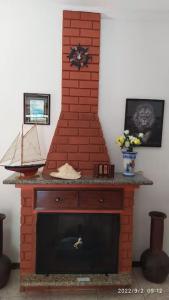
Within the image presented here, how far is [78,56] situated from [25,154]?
1.04 m

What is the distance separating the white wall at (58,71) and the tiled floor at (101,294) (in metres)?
0.40

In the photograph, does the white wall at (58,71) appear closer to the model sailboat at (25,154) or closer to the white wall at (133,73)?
the white wall at (133,73)

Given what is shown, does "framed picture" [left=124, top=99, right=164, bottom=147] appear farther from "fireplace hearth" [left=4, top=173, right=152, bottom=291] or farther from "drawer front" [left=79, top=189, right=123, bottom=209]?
"drawer front" [left=79, top=189, right=123, bottom=209]

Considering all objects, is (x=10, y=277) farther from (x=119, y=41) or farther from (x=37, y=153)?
(x=119, y=41)

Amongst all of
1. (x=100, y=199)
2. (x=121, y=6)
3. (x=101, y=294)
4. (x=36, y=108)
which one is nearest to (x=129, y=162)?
(x=100, y=199)

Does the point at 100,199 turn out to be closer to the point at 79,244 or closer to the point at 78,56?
the point at 79,244

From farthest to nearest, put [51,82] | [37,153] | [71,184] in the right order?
1. [51,82]
2. [37,153]
3. [71,184]

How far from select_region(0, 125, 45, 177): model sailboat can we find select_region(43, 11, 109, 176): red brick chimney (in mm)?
194

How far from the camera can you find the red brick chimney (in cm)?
234

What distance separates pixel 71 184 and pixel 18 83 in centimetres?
109

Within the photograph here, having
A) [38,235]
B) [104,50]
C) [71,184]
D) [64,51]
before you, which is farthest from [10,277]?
[104,50]

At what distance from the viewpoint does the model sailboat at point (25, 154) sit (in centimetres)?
208

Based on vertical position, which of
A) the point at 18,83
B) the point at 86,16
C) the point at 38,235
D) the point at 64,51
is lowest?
the point at 38,235

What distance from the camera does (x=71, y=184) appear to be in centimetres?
207
